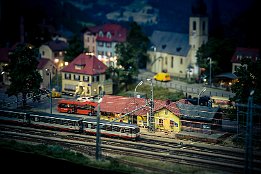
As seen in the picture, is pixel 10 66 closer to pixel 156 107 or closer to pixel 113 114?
pixel 113 114

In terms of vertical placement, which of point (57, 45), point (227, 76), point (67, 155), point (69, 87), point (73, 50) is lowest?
point (67, 155)

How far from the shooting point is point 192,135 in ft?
200

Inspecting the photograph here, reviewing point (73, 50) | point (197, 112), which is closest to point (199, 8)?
point (73, 50)

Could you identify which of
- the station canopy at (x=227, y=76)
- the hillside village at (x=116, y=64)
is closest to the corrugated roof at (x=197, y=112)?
the hillside village at (x=116, y=64)

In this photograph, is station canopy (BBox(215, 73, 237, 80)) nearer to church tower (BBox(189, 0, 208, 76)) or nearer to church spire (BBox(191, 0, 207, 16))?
church tower (BBox(189, 0, 208, 76))

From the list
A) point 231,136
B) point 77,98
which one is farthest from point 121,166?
point 77,98

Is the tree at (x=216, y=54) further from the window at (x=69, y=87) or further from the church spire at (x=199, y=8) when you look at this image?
the window at (x=69, y=87)

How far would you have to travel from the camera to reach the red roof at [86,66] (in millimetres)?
84938

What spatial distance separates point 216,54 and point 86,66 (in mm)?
24841

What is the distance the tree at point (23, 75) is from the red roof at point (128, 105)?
12476 mm

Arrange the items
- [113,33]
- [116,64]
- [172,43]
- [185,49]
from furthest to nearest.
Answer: [113,33] < [172,43] < [185,49] < [116,64]

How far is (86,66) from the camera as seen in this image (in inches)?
3381

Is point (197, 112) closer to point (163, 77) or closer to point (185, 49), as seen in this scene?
point (163, 77)

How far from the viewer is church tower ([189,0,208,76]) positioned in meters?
95.6
